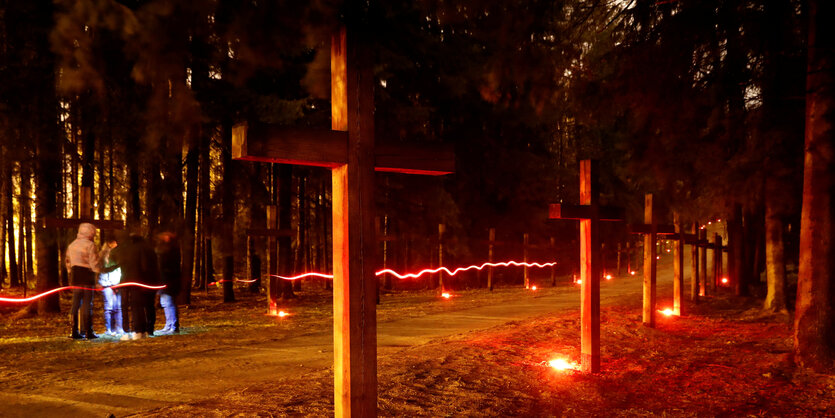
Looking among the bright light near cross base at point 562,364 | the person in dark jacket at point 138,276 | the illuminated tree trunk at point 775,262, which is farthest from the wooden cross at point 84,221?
the illuminated tree trunk at point 775,262

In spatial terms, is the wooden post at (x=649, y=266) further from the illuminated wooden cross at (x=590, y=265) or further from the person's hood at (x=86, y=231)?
the person's hood at (x=86, y=231)

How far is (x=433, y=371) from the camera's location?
688cm

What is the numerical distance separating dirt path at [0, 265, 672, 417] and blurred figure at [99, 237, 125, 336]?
3.80 feet

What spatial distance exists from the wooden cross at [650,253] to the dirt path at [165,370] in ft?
9.05

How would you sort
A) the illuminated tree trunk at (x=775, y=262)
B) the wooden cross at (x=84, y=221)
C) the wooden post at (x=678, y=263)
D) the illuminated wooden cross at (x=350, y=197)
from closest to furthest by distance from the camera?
the illuminated wooden cross at (x=350, y=197) < the wooden cross at (x=84, y=221) < the wooden post at (x=678, y=263) < the illuminated tree trunk at (x=775, y=262)

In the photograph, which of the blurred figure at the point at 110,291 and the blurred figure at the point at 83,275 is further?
the blurred figure at the point at 110,291

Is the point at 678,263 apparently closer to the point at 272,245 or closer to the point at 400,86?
the point at 272,245

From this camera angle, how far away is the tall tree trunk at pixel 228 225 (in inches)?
657

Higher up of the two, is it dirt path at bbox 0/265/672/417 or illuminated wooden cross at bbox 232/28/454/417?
A: illuminated wooden cross at bbox 232/28/454/417

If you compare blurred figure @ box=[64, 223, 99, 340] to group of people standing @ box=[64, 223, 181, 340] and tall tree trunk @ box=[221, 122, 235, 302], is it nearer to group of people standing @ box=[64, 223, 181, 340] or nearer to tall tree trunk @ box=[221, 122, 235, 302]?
group of people standing @ box=[64, 223, 181, 340]

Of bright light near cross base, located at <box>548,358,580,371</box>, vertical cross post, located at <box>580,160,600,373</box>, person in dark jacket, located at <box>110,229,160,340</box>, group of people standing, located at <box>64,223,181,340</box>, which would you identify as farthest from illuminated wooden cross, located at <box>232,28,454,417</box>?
group of people standing, located at <box>64,223,181,340</box>

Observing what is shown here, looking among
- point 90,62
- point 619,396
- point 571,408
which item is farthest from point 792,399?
point 90,62

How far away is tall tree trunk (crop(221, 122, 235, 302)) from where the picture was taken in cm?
1669

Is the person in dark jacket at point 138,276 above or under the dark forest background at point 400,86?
under
